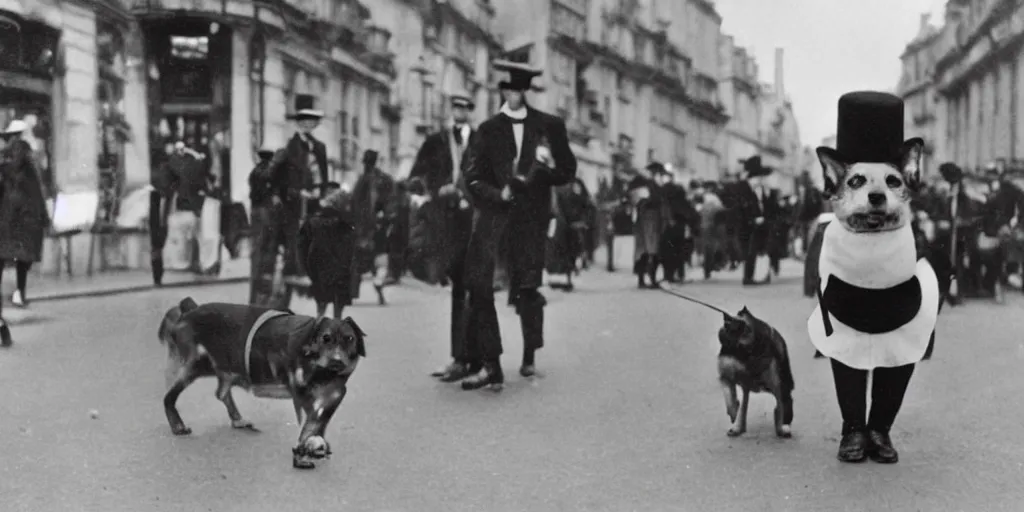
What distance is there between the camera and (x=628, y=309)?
12109 mm

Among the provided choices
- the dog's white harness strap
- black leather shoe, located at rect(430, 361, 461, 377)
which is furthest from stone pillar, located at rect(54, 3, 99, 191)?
the dog's white harness strap

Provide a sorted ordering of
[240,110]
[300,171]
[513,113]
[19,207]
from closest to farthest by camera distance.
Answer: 1. [513,113]
2. [19,207]
3. [300,171]
4. [240,110]

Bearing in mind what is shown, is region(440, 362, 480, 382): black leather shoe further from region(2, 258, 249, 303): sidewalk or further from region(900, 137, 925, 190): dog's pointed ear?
region(2, 258, 249, 303): sidewalk

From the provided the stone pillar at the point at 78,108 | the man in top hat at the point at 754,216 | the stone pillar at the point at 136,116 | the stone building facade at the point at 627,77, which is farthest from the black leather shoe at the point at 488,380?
the man in top hat at the point at 754,216

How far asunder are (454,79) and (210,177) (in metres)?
5.35

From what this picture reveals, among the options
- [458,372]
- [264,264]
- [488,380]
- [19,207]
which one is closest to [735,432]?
[488,380]

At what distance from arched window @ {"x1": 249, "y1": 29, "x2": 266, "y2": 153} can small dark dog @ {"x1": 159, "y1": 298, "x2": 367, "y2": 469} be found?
40.4 ft

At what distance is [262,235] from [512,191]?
12.1 feet

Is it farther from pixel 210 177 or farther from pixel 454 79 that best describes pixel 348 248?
pixel 454 79

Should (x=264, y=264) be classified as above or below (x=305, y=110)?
below

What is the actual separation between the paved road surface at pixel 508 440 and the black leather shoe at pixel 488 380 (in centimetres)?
11

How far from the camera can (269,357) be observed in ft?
15.8

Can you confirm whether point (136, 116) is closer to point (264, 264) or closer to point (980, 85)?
point (264, 264)

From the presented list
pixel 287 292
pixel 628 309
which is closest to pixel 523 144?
pixel 287 292
